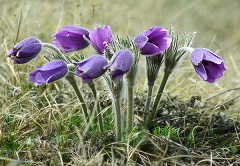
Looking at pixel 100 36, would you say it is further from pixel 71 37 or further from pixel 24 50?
pixel 24 50

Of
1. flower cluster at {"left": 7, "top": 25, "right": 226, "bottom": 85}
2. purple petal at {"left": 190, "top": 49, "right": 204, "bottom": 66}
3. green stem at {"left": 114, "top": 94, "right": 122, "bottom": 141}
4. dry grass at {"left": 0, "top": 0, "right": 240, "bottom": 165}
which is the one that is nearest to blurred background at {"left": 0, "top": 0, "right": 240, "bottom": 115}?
dry grass at {"left": 0, "top": 0, "right": 240, "bottom": 165}

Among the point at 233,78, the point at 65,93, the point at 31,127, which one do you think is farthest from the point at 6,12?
the point at 233,78

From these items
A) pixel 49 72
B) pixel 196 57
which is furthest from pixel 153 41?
pixel 49 72

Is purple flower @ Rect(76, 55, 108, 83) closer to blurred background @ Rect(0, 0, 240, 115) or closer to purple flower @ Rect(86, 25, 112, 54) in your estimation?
purple flower @ Rect(86, 25, 112, 54)

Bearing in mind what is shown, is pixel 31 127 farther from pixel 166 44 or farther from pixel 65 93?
pixel 166 44

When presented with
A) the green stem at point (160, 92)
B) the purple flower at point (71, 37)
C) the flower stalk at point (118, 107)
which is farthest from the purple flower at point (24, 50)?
the green stem at point (160, 92)
